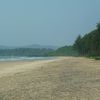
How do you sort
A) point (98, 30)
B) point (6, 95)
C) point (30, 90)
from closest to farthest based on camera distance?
point (6, 95) < point (30, 90) < point (98, 30)

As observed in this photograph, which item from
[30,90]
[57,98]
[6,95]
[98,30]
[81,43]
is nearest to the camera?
[57,98]

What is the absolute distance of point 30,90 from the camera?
19469mm

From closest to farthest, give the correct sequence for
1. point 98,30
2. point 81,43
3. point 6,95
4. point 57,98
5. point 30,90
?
point 57,98 → point 6,95 → point 30,90 → point 98,30 → point 81,43

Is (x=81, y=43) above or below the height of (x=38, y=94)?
above

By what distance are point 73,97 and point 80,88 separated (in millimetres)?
3266

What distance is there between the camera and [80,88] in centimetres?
2011

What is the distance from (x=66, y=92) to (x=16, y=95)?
243 centimetres

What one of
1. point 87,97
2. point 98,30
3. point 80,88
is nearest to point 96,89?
point 80,88

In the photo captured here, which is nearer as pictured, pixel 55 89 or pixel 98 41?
pixel 55 89

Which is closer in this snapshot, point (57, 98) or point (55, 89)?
point (57, 98)

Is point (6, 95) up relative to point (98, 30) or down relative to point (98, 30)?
down

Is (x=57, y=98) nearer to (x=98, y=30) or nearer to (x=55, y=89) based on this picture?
(x=55, y=89)

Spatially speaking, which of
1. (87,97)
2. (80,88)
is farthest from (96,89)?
(87,97)

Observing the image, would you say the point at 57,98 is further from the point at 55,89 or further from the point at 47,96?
the point at 55,89
